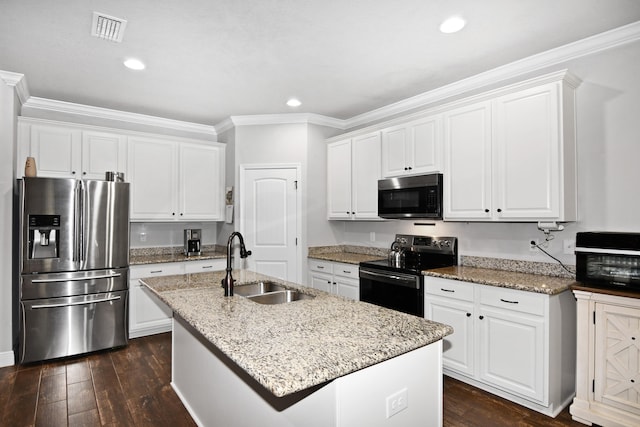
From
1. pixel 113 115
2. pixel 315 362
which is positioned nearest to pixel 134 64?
pixel 113 115

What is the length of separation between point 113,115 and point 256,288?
10.6ft

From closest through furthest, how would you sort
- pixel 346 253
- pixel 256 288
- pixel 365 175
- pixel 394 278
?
1. pixel 256 288
2. pixel 394 278
3. pixel 365 175
4. pixel 346 253

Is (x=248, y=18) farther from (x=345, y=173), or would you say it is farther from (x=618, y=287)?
(x=618, y=287)

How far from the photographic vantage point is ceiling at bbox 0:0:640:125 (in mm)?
2268

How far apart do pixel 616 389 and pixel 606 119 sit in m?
1.84

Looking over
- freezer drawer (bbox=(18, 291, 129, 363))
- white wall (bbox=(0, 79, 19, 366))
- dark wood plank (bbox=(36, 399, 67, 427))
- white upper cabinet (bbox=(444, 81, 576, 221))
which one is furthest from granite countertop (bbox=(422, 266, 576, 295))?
white wall (bbox=(0, 79, 19, 366))

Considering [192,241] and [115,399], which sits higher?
[192,241]

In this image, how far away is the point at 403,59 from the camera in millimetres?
2979

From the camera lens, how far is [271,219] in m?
4.59

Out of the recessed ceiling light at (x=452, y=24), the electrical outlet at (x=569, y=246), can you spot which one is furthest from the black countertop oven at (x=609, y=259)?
the recessed ceiling light at (x=452, y=24)

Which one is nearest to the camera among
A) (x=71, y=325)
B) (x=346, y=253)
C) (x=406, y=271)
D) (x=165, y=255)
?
(x=406, y=271)

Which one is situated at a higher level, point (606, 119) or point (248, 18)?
point (248, 18)

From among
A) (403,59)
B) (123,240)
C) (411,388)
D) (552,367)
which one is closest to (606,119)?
(403,59)

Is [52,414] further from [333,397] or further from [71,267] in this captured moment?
[333,397]
